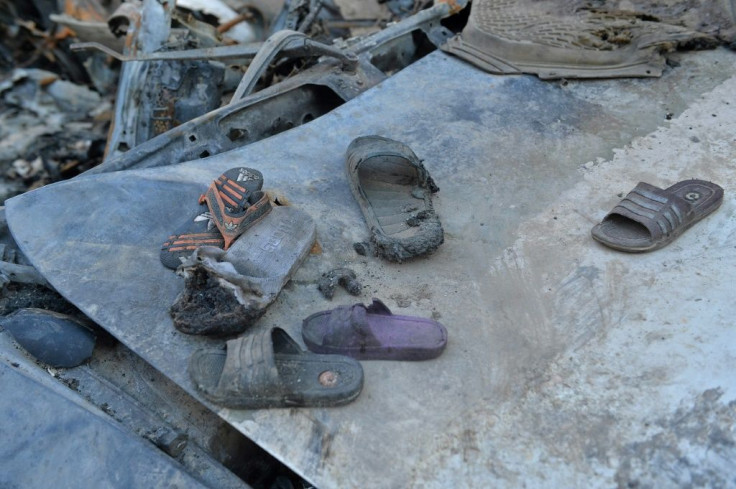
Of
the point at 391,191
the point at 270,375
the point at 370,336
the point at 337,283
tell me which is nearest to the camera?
the point at 270,375

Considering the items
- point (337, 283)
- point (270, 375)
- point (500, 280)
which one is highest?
point (270, 375)

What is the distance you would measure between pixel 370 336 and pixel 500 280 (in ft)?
1.74

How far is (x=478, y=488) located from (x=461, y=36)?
2.30 meters

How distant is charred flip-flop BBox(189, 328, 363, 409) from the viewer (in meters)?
1.61

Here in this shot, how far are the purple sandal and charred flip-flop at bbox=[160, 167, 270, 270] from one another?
0.48m

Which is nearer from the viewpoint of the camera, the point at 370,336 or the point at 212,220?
the point at 370,336

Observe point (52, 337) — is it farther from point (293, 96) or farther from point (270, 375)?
point (293, 96)

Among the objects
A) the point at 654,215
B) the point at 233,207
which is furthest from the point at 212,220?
the point at 654,215

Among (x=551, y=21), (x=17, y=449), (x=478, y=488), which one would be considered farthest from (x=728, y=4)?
(x=17, y=449)

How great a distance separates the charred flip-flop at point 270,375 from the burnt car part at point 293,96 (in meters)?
1.15

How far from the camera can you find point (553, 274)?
2.06m

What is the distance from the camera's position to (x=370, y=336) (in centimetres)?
175

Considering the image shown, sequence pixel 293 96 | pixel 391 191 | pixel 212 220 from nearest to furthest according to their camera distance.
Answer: pixel 212 220
pixel 391 191
pixel 293 96

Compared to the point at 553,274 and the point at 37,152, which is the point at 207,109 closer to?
the point at 37,152
